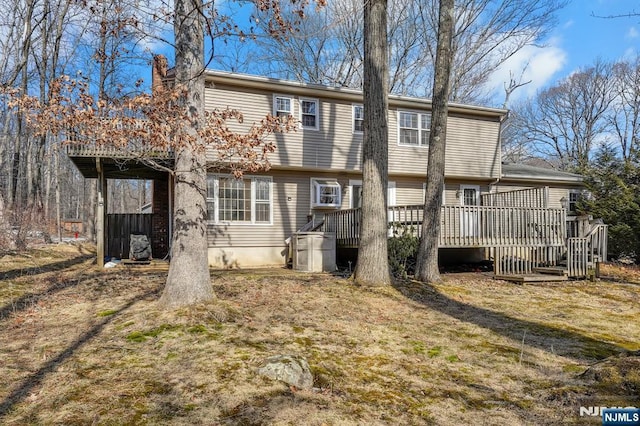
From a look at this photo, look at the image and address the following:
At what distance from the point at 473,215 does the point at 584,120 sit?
29104 mm

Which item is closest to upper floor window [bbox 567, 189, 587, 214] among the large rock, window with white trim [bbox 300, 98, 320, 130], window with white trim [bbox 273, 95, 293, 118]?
window with white trim [bbox 300, 98, 320, 130]

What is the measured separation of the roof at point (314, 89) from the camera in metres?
12.4

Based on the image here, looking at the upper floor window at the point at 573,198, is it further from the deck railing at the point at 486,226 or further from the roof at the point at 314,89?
the deck railing at the point at 486,226

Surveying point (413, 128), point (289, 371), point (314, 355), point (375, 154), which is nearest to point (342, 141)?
point (413, 128)

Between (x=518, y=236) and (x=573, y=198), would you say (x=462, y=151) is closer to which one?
(x=518, y=236)

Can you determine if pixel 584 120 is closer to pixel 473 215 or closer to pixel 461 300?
pixel 473 215

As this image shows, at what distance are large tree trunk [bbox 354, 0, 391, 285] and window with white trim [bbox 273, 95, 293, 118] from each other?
5.12 meters

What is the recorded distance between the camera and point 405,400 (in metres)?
3.60

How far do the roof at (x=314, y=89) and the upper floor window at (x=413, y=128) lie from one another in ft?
1.16

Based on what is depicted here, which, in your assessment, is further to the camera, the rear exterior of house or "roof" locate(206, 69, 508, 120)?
the rear exterior of house

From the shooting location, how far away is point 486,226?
442 inches

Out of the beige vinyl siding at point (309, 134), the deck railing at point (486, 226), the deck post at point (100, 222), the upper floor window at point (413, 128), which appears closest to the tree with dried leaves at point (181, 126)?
the deck railing at point (486, 226)

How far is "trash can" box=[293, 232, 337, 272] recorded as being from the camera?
11.5 m

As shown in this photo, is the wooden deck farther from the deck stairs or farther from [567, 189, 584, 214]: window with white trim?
[567, 189, 584, 214]: window with white trim
